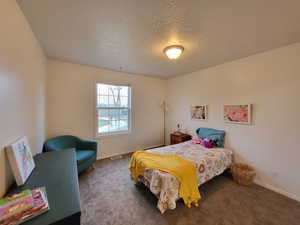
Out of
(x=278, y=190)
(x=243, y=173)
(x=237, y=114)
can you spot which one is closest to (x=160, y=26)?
(x=237, y=114)

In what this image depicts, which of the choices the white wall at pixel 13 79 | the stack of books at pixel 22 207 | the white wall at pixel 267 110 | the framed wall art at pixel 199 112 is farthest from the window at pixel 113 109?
the stack of books at pixel 22 207

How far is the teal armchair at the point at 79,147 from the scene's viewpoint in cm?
234

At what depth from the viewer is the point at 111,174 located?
2602 mm

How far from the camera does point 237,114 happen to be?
2621 mm

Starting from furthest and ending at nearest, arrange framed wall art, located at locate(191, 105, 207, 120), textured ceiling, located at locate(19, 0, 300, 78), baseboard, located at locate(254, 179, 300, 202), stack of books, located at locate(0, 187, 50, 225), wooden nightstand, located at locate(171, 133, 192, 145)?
wooden nightstand, located at locate(171, 133, 192, 145)
framed wall art, located at locate(191, 105, 207, 120)
baseboard, located at locate(254, 179, 300, 202)
textured ceiling, located at locate(19, 0, 300, 78)
stack of books, located at locate(0, 187, 50, 225)

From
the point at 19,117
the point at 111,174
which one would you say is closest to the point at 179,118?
the point at 111,174

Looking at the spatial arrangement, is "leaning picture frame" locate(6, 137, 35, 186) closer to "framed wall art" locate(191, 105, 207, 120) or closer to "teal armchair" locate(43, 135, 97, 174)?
"teal armchair" locate(43, 135, 97, 174)

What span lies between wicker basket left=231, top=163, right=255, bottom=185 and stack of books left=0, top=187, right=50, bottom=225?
2.88 meters

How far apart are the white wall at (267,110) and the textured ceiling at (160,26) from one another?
0.32 meters

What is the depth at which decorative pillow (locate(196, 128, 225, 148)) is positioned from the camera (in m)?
2.82

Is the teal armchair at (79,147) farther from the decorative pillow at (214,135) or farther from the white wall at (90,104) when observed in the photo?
the decorative pillow at (214,135)

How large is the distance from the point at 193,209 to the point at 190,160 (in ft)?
2.20

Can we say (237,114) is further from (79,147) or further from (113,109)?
(79,147)

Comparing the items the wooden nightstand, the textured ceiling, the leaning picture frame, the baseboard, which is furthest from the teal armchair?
the baseboard
